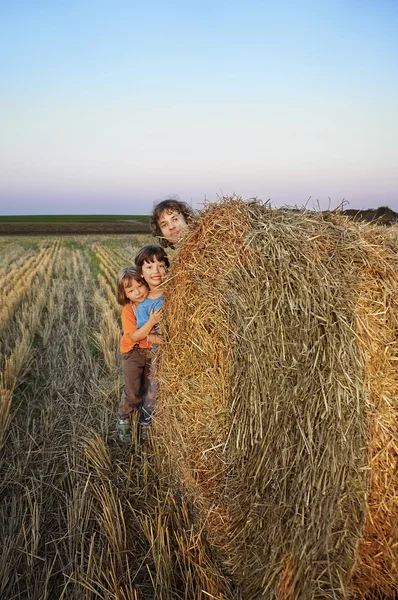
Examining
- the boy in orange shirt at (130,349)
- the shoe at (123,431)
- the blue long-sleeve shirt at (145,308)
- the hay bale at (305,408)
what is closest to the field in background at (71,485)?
the shoe at (123,431)

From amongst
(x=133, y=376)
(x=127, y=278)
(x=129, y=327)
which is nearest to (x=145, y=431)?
(x=133, y=376)

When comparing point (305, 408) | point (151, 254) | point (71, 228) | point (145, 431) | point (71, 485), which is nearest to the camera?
point (305, 408)

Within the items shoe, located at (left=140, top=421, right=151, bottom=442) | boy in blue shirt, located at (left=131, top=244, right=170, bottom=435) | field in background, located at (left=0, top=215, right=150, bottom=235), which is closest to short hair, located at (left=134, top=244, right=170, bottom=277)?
boy in blue shirt, located at (left=131, top=244, right=170, bottom=435)

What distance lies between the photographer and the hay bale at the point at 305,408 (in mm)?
2361

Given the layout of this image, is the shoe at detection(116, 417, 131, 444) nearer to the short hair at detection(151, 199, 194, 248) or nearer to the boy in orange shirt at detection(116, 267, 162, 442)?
the boy in orange shirt at detection(116, 267, 162, 442)

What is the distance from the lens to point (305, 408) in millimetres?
2385

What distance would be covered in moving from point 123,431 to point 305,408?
97.1 inches

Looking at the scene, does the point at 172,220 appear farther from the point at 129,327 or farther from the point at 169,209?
the point at 129,327

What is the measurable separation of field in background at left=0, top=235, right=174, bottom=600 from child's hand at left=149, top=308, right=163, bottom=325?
105cm

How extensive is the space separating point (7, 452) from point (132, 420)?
1077 mm

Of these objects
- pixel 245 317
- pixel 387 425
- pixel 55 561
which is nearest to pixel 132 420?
pixel 55 561

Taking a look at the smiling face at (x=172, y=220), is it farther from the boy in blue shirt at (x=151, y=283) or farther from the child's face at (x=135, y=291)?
the child's face at (x=135, y=291)

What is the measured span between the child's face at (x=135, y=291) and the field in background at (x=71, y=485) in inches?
46.0

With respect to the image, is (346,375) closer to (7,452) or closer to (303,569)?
(303,569)
